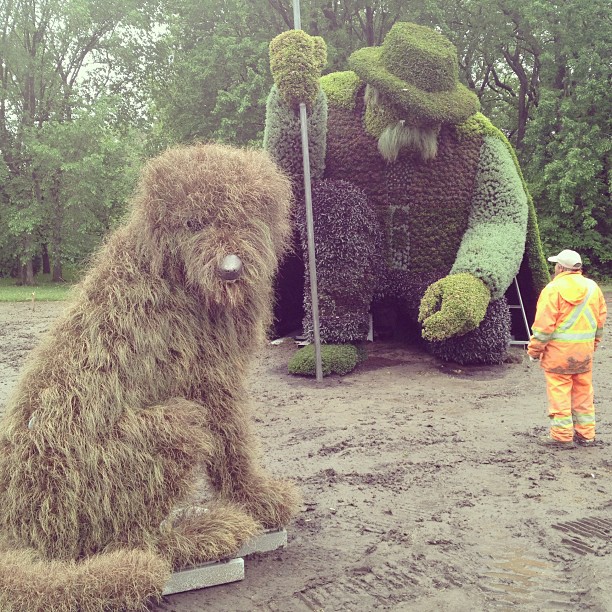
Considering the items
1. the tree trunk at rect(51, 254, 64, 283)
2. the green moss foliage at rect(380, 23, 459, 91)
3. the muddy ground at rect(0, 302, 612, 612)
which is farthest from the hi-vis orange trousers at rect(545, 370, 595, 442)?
the tree trunk at rect(51, 254, 64, 283)

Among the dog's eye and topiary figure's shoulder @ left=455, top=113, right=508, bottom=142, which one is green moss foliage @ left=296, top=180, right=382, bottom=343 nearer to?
topiary figure's shoulder @ left=455, top=113, right=508, bottom=142

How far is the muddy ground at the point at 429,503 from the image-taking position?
2.51 metres

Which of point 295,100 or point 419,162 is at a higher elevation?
point 295,100

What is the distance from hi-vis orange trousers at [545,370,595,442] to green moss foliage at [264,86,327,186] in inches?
134

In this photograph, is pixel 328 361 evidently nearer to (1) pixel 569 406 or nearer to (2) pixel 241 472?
(1) pixel 569 406

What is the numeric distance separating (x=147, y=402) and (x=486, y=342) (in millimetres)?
5150

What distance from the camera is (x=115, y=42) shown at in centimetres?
2077

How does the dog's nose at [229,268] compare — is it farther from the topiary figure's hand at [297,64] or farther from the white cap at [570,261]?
the topiary figure's hand at [297,64]

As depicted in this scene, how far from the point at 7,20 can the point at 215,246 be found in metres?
23.3

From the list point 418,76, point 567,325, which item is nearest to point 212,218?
point 567,325

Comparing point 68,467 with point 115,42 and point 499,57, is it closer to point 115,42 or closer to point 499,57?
point 499,57

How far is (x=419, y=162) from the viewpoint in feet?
21.6

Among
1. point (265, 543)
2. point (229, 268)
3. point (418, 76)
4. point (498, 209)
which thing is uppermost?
point (418, 76)

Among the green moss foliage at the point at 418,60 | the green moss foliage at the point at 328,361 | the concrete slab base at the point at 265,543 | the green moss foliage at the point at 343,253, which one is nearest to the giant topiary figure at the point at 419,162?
the green moss foliage at the point at 418,60
